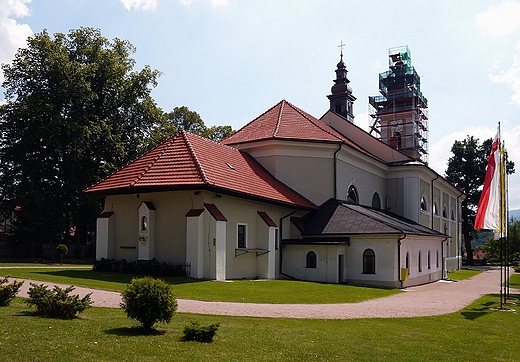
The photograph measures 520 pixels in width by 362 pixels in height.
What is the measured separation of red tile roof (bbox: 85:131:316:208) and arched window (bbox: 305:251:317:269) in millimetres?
2821

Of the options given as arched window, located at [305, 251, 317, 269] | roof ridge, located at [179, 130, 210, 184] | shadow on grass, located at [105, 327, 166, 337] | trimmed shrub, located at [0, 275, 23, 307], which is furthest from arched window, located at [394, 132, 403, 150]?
shadow on grass, located at [105, 327, 166, 337]

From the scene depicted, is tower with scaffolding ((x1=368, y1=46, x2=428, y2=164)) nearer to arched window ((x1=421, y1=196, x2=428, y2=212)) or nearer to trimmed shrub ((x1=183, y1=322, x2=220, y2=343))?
arched window ((x1=421, y1=196, x2=428, y2=212))

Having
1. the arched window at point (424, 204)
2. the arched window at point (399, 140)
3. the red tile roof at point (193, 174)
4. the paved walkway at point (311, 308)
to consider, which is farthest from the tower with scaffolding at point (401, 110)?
the paved walkway at point (311, 308)

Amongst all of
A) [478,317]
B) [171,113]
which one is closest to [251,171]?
[478,317]

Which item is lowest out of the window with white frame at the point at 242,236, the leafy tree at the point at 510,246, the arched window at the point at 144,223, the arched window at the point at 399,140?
the leafy tree at the point at 510,246

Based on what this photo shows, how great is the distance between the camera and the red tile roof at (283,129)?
31.0 meters

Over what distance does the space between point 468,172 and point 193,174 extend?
5351 cm

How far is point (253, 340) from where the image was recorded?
986 cm

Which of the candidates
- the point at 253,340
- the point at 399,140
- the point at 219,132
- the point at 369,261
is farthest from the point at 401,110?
the point at 253,340

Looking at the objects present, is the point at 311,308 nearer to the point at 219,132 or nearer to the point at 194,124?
the point at 219,132

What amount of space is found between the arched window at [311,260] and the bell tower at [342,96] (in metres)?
21.6

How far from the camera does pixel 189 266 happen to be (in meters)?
21.8

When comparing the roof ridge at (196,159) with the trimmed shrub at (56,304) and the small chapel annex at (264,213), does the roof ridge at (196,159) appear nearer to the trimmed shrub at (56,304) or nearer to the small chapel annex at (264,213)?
the small chapel annex at (264,213)

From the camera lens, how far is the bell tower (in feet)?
151
